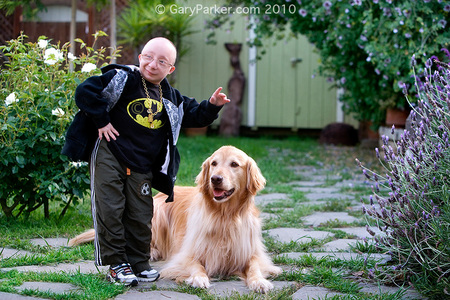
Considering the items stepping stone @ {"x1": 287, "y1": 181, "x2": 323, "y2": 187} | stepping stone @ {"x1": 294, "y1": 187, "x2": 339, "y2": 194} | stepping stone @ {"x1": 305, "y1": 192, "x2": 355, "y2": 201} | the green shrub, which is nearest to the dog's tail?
the green shrub

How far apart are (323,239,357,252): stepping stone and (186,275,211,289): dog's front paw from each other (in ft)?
3.08

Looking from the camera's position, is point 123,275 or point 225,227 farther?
A: point 225,227

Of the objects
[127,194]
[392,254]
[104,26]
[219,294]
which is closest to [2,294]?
[127,194]

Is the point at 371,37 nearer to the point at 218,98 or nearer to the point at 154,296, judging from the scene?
the point at 218,98

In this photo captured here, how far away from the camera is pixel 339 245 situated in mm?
3432

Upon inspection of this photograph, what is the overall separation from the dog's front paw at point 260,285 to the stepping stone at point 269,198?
7.54 feet

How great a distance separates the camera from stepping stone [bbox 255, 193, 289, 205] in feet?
16.4

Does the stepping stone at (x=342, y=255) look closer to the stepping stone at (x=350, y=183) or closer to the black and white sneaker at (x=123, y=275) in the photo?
the black and white sneaker at (x=123, y=275)

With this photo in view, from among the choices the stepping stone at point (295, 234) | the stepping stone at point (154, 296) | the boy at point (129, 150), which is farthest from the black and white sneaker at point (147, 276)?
the stepping stone at point (295, 234)

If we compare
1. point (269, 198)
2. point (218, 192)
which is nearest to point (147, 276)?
point (218, 192)

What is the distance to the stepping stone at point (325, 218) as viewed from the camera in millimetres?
4141

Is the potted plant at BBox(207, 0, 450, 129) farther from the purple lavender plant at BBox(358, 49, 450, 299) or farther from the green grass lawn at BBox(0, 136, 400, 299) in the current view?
the purple lavender plant at BBox(358, 49, 450, 299)

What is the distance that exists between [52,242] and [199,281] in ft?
4.02

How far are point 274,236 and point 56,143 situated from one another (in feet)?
5.24
